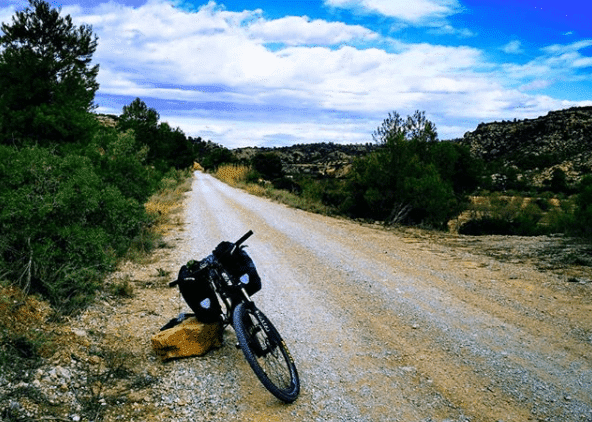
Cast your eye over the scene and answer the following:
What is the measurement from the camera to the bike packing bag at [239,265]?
4.27 metres

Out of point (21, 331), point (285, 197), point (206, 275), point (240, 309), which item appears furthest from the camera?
Answer: point (285, 197)

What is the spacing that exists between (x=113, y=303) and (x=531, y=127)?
62627mm

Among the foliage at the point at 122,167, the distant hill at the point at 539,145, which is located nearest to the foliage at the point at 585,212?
the foliage at the point at 122,167

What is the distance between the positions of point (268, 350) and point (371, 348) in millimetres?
1521

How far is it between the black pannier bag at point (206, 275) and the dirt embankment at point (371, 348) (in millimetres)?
728

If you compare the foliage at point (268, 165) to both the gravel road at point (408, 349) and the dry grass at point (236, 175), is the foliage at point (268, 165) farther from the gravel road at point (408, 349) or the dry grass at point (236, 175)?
the gravel road at point (408, 349)

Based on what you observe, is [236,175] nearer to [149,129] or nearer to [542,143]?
[149,129]

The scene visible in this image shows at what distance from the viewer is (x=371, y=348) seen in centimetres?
487

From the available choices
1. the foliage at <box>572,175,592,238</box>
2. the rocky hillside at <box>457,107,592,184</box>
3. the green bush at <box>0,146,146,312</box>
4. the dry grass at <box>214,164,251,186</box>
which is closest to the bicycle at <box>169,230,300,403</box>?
the green bush at <box>0,146,146,312</box>

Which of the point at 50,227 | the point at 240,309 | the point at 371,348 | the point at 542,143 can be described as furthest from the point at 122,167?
the point at 542,143

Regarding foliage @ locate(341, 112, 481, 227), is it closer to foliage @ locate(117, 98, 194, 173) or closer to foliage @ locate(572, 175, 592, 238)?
foliage @ locate(572, 175, 592, 238)

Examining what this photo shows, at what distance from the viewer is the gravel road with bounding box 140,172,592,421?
12.1ft

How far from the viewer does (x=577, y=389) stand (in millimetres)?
3973

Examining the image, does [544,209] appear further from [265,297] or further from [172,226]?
[265,297]
